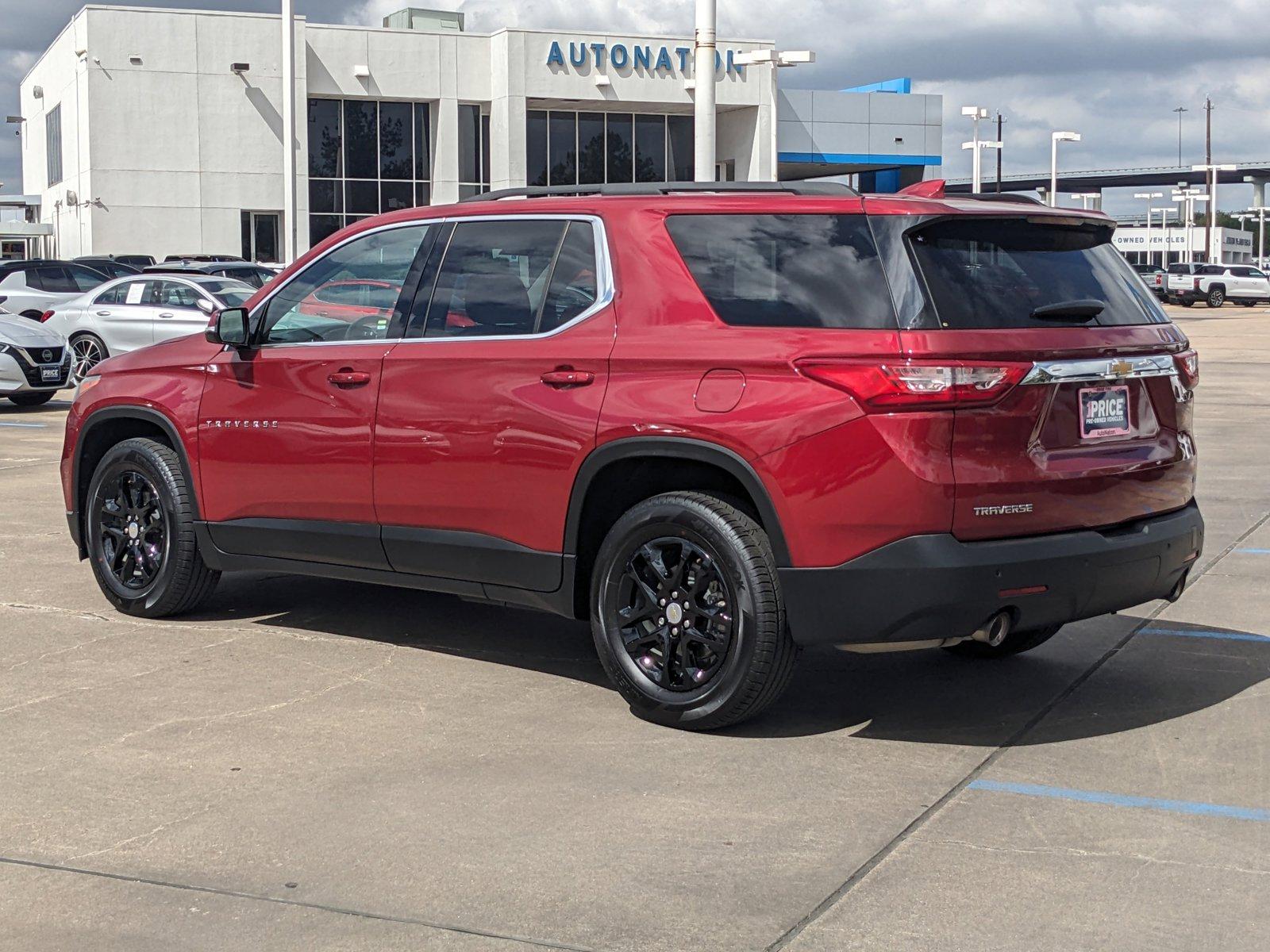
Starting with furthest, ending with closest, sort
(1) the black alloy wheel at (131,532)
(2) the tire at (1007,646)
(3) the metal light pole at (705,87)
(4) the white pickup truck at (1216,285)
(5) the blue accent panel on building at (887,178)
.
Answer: (4) the white pickup truck at (1216,285) < (5) the blue accent panel on building at (887,178) < (3) the metal light pole at (705,87) < (1) the black alloy wheel at (131,532) < (2) the tire at (1007,646)

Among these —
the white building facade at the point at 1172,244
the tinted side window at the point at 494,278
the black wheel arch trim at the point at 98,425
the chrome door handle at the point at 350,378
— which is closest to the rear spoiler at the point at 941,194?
the tinted side window at the point at 494,278

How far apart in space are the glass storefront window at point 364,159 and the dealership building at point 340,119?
0.18 ft

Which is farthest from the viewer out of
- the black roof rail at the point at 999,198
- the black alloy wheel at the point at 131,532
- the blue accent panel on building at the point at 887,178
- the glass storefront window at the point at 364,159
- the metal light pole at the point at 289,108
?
the blue accent panel on building at the point at 887,178

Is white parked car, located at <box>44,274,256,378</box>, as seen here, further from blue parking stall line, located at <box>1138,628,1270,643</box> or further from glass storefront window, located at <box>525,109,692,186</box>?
glass storefront window, located at <box>525,109,692,186</box>

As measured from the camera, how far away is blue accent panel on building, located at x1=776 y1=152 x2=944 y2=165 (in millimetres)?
59781

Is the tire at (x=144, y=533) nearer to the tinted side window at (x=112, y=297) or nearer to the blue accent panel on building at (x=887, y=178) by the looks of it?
the tinted side window at (x=112, y=297)

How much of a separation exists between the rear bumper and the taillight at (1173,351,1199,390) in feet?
2.51

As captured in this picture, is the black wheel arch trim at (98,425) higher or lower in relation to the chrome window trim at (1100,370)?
lower

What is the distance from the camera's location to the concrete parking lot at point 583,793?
13.1 ft

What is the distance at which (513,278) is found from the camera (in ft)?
20.0

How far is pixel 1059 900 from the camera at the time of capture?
4121mm

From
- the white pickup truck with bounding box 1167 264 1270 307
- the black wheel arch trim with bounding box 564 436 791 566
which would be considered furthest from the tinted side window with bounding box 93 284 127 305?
the white pickup truck with bounding box 1167 264 1270 307

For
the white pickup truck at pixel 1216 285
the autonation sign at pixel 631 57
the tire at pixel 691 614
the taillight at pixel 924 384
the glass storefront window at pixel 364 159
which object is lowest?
the tire at pixel 691 614

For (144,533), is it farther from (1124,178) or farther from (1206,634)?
(1124,178)
